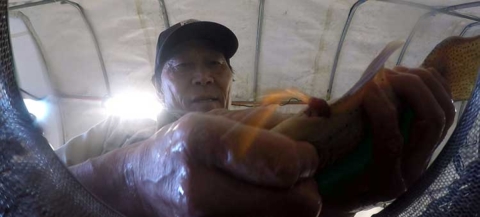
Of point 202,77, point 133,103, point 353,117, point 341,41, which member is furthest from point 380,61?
point 133,103

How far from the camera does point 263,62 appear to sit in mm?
2799

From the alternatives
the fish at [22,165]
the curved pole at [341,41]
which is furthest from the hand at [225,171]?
the curved pole at [341,41]

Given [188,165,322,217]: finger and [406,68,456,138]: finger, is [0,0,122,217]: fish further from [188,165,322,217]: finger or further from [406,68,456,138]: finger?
[406,68,456,138]: finger

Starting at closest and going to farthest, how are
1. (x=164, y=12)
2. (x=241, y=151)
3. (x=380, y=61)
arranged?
(x=241, y=151) → (x=380, y=61) → (x=164, y=12)

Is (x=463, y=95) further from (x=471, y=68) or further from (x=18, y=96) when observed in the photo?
(x=18, y=96)

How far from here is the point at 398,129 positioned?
568 millimetres

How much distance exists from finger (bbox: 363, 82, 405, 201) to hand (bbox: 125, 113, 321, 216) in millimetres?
144

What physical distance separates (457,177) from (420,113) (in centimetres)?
9

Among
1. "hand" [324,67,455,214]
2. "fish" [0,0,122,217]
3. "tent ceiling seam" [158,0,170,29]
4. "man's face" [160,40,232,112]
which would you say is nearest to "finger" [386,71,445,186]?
"hand" [324,67,455,214]

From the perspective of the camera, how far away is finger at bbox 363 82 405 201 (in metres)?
0.56

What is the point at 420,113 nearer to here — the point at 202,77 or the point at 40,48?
the point at 202,77

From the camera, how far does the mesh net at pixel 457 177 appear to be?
0.54 meters

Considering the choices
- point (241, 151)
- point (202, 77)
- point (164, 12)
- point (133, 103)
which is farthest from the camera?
point (133, 103)

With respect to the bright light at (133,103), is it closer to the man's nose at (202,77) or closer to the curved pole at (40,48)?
the curved pole at (40,48)
